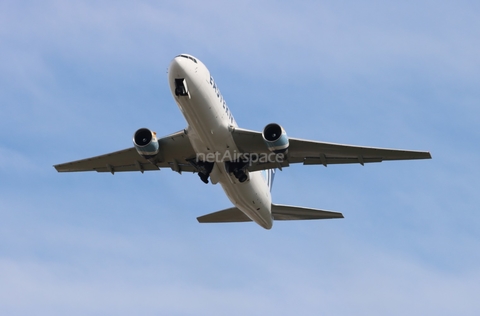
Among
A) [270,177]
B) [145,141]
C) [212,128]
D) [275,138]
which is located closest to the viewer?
[212,128]

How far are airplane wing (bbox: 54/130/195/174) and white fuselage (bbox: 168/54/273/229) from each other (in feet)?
4.79

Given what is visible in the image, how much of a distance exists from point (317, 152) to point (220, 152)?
481 cm

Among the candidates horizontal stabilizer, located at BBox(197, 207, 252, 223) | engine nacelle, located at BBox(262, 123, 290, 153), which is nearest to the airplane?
engine nacelle, located at BBox(262, 123, 290, 153)

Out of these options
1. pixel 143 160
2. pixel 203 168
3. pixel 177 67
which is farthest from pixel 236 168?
pixel 177 67

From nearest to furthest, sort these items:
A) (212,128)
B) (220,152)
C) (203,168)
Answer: (212,128) → (220,152) → (203,168)

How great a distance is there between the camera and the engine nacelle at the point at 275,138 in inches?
1436

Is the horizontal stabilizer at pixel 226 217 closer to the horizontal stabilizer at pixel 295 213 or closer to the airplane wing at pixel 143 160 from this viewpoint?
the horizontal stabilizer at pixel 295 213

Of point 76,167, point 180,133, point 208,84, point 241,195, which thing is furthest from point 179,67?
point 76,167

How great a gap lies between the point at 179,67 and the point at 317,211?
13.0 m

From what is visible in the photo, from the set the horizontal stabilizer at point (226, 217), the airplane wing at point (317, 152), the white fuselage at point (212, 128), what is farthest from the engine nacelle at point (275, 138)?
the horizontal stabilizer at point (226, 217)

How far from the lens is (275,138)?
36688 millimetres

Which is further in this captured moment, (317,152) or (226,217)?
(226,217)

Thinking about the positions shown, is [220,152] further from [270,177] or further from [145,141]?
[270,177]

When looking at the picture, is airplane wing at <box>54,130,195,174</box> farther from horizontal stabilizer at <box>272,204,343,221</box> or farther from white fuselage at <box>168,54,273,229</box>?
horizontal stabilizer at <box>272,204,343,221</box>
